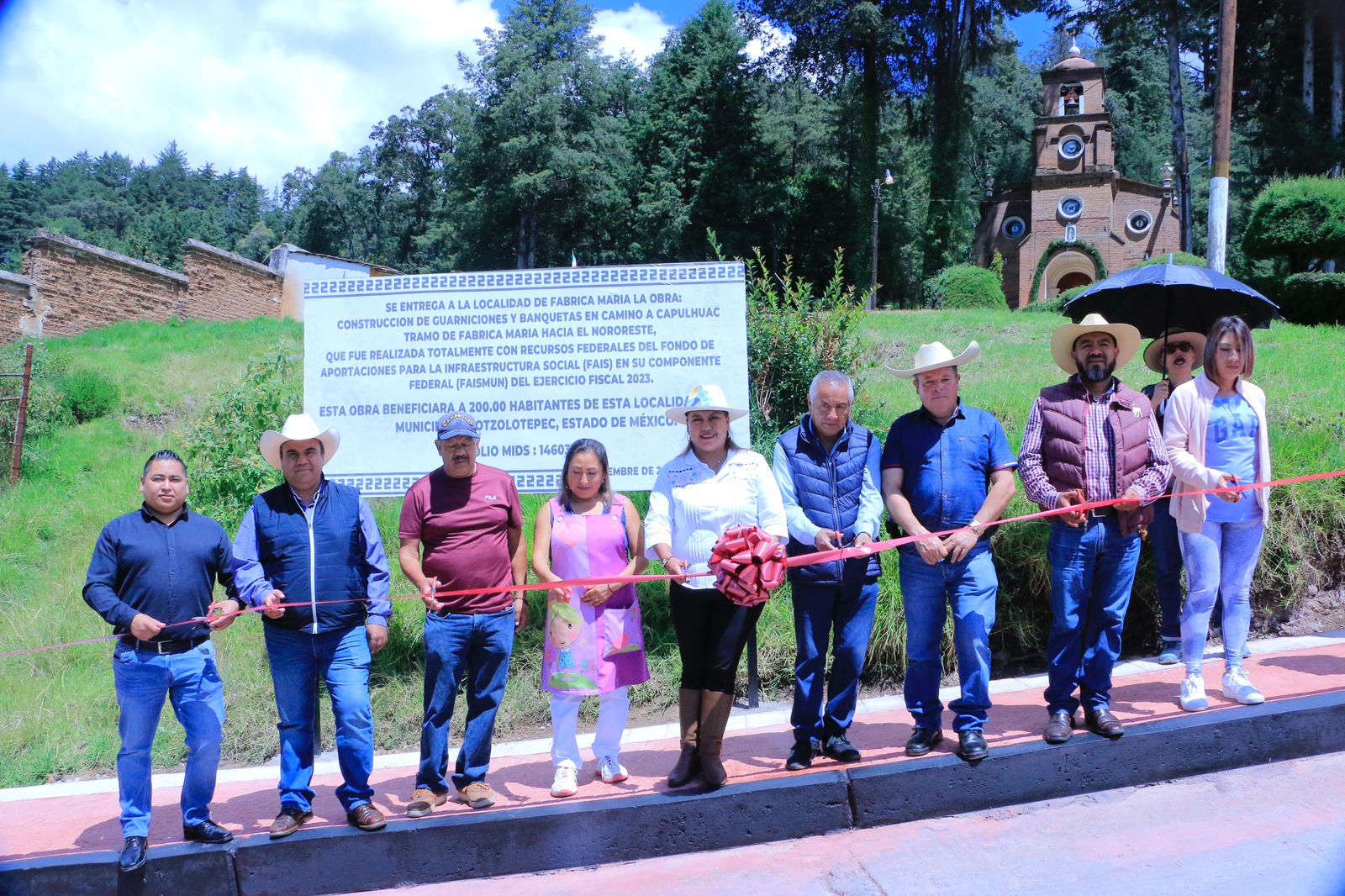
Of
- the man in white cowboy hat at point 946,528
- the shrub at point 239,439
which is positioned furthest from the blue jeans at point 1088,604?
the shrub at point 239,439

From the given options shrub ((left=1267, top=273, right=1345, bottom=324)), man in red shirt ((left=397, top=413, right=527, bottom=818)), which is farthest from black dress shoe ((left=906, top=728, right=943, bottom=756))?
shrub ((left=1267, top=273, right=1345, bottom=324))

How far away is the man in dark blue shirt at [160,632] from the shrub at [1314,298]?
2104cm

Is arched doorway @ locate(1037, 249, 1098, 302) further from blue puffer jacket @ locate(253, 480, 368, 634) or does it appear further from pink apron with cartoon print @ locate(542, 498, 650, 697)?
blue puffer jacket @ locate(253, 480, 368, 634)

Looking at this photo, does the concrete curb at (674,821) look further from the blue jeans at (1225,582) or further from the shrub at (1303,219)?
the shrub at (1303,219)

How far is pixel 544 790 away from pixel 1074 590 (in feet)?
8.68

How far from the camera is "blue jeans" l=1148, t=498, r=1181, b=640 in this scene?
593 cm

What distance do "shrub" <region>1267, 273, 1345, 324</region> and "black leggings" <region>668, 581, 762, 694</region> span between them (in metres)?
19.4

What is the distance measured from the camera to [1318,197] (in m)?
19.0

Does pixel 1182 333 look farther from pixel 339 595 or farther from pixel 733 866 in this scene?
pixel 339 595

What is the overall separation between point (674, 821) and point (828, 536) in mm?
1414

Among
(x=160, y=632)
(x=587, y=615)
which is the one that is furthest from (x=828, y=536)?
(x=160, y=632)

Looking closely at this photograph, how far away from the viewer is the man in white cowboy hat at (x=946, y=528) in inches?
174

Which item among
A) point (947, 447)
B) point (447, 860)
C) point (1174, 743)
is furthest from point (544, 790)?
point (1174, 743)

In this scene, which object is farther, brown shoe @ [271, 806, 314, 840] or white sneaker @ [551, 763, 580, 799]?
white sneaker @ [551, 763, 580, 799]
